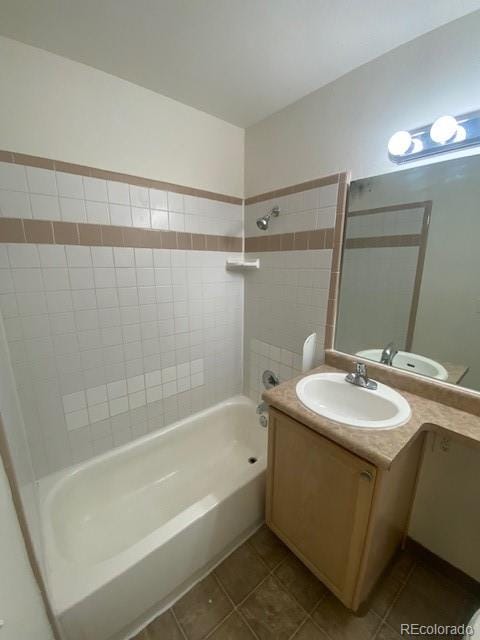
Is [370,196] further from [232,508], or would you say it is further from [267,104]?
[232,508]

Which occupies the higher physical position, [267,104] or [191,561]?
[267,104]

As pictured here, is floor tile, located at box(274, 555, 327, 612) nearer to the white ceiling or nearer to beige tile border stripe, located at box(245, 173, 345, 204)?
beige tile border stripe, located at box(245, 173, 345, 204)

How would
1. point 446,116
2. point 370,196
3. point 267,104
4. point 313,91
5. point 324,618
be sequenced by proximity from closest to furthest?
point 446,116
point 324,618
point 370,196
point 313,91
point 267,104

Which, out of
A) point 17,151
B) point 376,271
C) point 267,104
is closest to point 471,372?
point 376,271

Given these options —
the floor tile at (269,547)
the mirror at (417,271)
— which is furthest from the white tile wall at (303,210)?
the floor tile at (269,547)

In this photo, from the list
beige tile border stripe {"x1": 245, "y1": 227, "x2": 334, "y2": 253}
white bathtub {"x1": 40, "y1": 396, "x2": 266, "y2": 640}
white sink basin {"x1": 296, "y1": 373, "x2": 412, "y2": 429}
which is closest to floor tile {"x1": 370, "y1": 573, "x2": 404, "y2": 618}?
white bathtub {"x1": 40, "y1": 396, "x2": 266, "y2": 640}

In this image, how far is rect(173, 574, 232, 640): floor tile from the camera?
39.6 inches

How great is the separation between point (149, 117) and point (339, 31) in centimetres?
95

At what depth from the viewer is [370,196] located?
121 cm

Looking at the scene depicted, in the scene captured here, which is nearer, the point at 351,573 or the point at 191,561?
the point at 351,573

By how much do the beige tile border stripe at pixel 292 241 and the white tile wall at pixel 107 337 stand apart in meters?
0.24

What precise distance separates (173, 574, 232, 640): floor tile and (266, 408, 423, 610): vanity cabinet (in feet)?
1.17

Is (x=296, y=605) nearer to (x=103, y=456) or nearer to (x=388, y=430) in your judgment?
(x=388, y=430)
